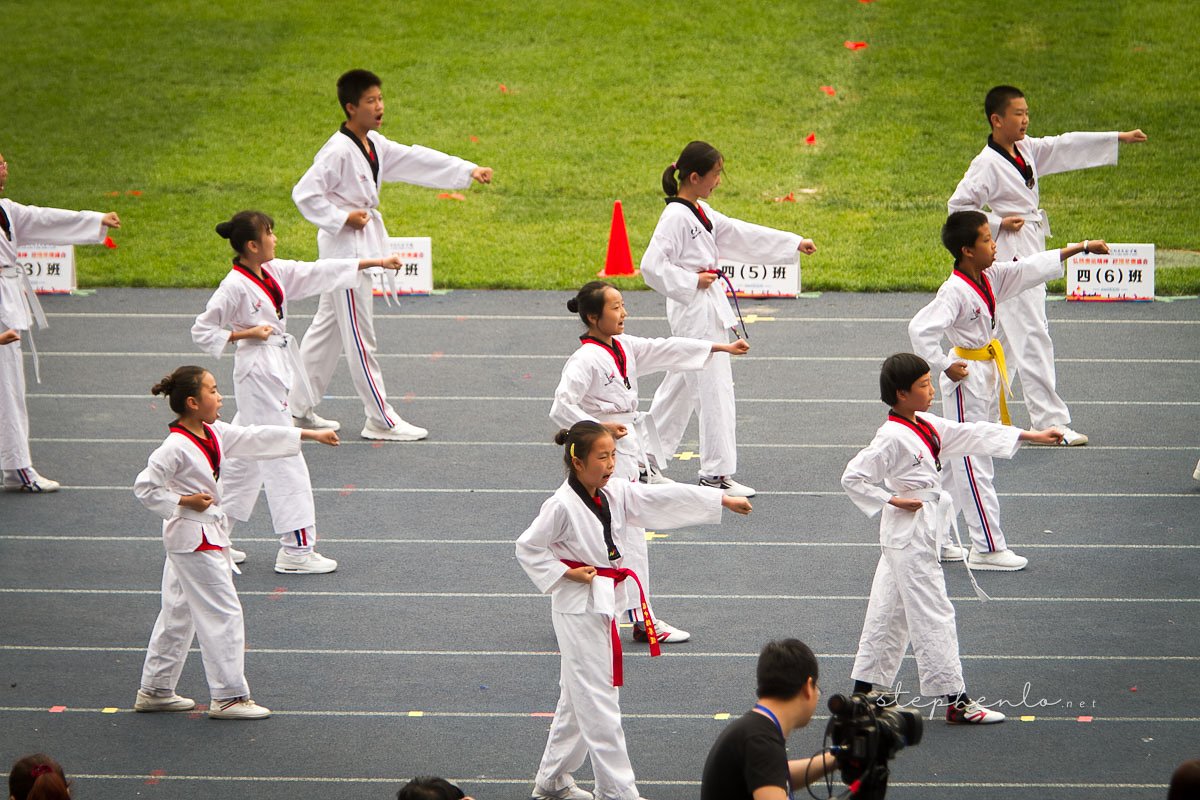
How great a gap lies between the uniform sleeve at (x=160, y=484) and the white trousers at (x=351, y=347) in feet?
10.7

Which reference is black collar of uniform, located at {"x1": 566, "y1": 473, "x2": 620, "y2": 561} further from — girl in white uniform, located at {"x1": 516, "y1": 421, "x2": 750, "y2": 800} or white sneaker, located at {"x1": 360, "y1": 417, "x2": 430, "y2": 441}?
white sneaker, located at {"x1": 360, "y1": 417, "x2": 430, "y2": 441}

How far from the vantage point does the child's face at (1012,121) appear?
9398 mm

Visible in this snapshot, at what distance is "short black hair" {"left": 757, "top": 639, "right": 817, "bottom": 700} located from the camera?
462 centimetres

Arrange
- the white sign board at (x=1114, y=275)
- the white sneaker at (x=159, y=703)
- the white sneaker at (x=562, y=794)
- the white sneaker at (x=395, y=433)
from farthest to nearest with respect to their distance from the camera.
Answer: the white sign board at (x=1114, y=275)
the white sneaker at (x=395, y=433)
the white sneaker at (x=159, y=703)
the white sneaker at (x=562, y=794)

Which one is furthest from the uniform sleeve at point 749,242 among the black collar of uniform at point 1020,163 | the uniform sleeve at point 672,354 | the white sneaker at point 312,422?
the white sneaker at point 312,422

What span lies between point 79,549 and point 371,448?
2.10 m

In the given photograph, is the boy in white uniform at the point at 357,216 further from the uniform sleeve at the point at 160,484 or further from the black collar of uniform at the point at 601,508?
the black collar of uniform at the point at 601,508

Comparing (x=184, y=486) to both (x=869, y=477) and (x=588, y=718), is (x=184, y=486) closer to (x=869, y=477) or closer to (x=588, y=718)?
(x=588, y=718)

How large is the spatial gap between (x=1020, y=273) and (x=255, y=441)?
12.9 ft

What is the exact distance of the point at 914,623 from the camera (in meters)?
6.32

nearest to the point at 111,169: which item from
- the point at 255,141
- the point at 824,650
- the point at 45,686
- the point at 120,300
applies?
the point at 255,141

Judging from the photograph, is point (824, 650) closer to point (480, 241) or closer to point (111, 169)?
point (480, 241)

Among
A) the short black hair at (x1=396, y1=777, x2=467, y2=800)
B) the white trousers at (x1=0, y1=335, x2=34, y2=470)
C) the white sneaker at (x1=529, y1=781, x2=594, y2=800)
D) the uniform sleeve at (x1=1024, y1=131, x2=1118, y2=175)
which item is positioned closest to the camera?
the short black hair at (x1=396, y1=777, x2=467, y2=800)

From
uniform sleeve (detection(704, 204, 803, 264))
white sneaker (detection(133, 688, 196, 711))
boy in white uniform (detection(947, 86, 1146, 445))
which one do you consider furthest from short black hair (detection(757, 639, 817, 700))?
boy in white uniform (detection(947, 86, 1146, 445))
